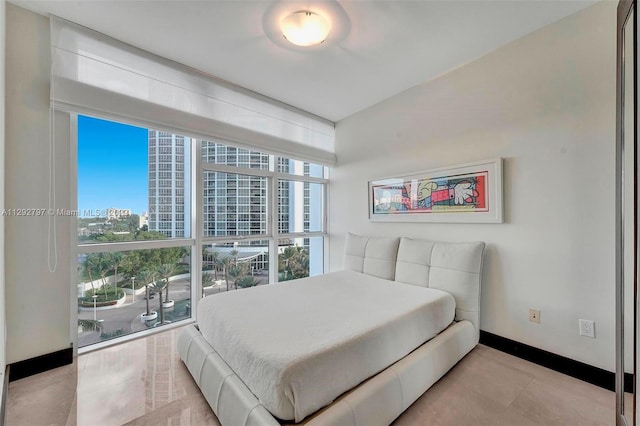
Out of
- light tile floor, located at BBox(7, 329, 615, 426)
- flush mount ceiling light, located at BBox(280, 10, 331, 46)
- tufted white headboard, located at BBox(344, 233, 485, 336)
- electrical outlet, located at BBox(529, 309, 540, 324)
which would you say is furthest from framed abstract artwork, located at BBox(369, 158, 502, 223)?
flush mount ceiling light, located at BBox(280, 10, 331, 46)

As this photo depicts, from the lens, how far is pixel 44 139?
197 cm

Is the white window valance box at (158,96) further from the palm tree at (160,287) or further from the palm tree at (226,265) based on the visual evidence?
the palm tree at (160,287)

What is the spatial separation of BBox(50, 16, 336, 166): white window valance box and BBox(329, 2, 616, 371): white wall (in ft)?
6.15

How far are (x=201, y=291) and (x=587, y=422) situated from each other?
3275 millimetres

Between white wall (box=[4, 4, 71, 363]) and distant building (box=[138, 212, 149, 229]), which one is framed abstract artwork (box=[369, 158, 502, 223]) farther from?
white wall (box=[4, 4, 71, 363])

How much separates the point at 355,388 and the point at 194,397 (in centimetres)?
110

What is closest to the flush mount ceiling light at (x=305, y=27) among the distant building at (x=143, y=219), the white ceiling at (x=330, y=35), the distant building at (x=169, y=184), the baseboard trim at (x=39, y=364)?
the white ceiling at (x=330, y=35)

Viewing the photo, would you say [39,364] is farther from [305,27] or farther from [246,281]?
[305,27]

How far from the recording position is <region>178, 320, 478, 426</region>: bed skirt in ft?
3.99

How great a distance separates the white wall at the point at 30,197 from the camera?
1.84m

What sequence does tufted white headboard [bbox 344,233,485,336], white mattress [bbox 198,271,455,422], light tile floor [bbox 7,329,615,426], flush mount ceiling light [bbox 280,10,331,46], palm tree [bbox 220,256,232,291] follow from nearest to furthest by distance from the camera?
white mattress [bbox 198,271,455,422] < light tile floor [bbox 7,329,615,426] < flush mount ceiling light [bbox 280,10,331,46] < tufted white headboard [bbox 344,233,485,336] < palm tree [bbox 220,256,232,291]

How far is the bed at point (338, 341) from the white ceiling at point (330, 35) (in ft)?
5.88

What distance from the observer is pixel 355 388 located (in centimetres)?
135

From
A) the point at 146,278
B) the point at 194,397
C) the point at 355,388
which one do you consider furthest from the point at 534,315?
the point at 146,278
